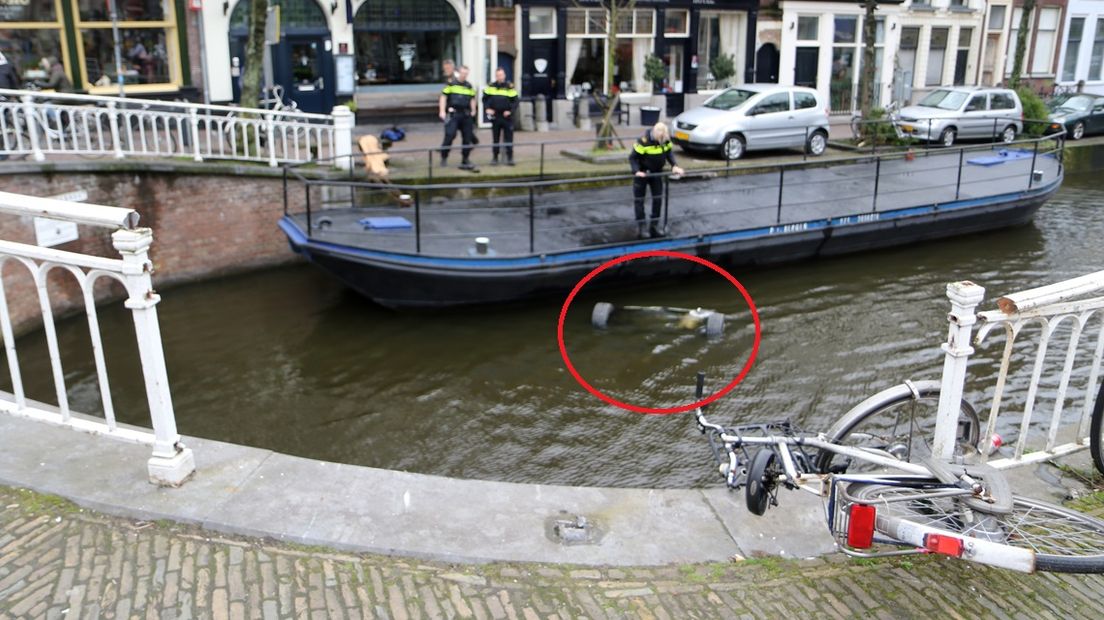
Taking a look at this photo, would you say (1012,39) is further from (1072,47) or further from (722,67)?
(722,67)

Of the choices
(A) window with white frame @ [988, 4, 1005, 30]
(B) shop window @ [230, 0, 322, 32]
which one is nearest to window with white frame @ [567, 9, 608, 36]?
(B) shop window @ [230, 0, 322, 32]

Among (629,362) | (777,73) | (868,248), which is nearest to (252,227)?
(629,362)

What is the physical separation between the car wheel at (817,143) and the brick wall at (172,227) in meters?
11.2

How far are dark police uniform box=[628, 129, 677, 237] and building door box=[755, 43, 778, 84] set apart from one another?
585 inches

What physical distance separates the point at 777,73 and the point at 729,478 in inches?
915

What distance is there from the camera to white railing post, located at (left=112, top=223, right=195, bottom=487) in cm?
432

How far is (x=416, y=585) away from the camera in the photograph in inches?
164

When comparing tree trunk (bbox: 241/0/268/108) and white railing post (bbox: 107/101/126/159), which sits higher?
tree trunk (bbox: 241/0/268/108)

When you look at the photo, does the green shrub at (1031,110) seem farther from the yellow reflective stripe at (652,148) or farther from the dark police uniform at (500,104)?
the yellow reflective stripe at (652,148)

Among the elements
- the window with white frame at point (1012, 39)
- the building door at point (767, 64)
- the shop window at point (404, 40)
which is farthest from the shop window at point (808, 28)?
the shop window at point (404, 40)

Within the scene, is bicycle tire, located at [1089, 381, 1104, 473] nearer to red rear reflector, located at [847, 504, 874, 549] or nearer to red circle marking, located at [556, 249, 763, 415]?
red rear reflector, located at [847, 504, 874, 549]

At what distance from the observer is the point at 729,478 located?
4645 mm

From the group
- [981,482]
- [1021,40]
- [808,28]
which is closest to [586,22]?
[808,28]

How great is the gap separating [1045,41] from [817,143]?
16154 mm
